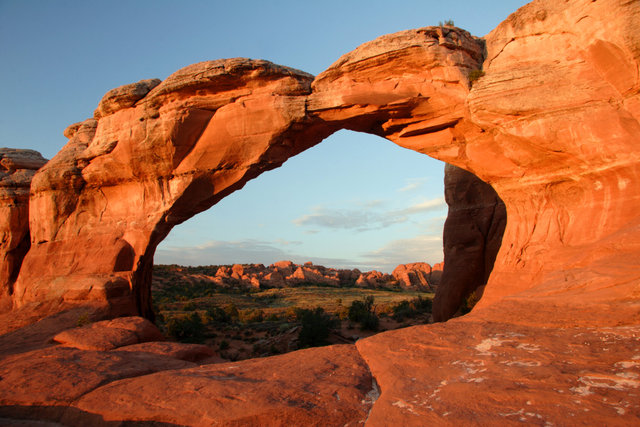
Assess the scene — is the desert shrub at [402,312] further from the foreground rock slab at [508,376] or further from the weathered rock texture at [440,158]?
the foreground rock slab at [508,376]

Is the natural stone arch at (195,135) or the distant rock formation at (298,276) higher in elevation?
the natural stone arch at (195,135)

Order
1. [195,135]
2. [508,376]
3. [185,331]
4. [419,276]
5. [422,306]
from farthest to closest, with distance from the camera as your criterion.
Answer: [419,276] → [422,306] → [185,331] → [195,135] → [508,376]

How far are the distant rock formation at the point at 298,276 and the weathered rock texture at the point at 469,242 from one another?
30.9 metres

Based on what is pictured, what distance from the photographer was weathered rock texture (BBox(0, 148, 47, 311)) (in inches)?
576

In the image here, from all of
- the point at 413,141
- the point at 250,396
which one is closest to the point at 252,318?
the point at 413,141

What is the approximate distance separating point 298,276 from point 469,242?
3684 centimetres

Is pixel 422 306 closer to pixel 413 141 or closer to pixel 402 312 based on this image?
pixel 402 312

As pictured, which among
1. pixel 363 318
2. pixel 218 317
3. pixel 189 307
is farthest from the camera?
pixel 189 307

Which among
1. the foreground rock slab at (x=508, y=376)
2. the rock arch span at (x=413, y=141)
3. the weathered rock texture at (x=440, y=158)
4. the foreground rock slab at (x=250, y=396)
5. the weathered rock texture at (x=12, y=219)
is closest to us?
the foreground rock slab at (x=508, y=376)

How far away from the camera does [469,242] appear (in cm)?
1523

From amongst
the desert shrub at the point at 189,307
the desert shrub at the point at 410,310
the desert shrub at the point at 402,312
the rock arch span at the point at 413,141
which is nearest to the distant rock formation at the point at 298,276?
the desert shrub at the point at 189,307

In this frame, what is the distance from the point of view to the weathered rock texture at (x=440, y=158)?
3.72m

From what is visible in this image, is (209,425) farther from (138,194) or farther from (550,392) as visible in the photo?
(138,194)

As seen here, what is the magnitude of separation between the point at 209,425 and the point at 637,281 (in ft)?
19.2
